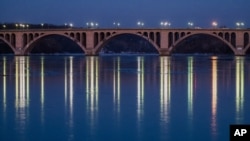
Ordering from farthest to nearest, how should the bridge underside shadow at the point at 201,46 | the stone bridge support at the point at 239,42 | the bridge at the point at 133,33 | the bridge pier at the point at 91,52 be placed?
the bridge underside shadow at the point at 201,46
the bridge pier at the point at 91,52
the bridge at the point at 133,33
the stone bridge support at the point at 239,42

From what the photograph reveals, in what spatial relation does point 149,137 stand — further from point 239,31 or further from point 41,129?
point 239,31

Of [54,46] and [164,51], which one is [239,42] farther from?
[54,46]

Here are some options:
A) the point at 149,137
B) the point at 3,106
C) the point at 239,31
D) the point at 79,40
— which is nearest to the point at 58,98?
the point at 3,106

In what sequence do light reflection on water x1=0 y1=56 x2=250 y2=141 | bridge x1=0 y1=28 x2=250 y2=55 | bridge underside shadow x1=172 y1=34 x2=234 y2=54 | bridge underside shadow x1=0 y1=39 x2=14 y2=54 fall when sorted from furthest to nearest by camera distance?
bridge underside shadow x1=172 y1=34 x2=234 y2=54, bridge underside shadow x1=0 y1=39 x2=14 y2=54, bridge x1=0 y1=28 x2=250 y2=55, light reflection on water x1=0 y1=56 x2=250 y2=141

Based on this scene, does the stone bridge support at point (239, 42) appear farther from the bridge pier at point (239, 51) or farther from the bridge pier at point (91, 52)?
the bridge pier at point (91, 52)

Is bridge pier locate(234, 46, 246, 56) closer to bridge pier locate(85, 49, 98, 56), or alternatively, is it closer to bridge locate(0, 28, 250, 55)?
bridge locate(0, 28, 250, 55)

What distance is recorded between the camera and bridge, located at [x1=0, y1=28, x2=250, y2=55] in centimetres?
10112

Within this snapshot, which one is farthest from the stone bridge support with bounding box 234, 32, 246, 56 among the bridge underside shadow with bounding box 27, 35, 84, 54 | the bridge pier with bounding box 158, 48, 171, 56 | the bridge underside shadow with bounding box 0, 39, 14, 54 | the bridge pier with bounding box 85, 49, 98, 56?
the bridge underside shadow with bounding box 0, 39, 14, 54

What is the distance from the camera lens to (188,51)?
584 feet

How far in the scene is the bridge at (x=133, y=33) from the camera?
332 ft

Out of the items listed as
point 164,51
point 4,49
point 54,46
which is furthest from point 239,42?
point 54,46

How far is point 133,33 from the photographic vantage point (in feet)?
348

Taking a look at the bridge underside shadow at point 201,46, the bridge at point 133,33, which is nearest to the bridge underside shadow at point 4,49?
the bridge at point 133,33

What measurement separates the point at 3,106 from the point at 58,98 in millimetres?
2957
